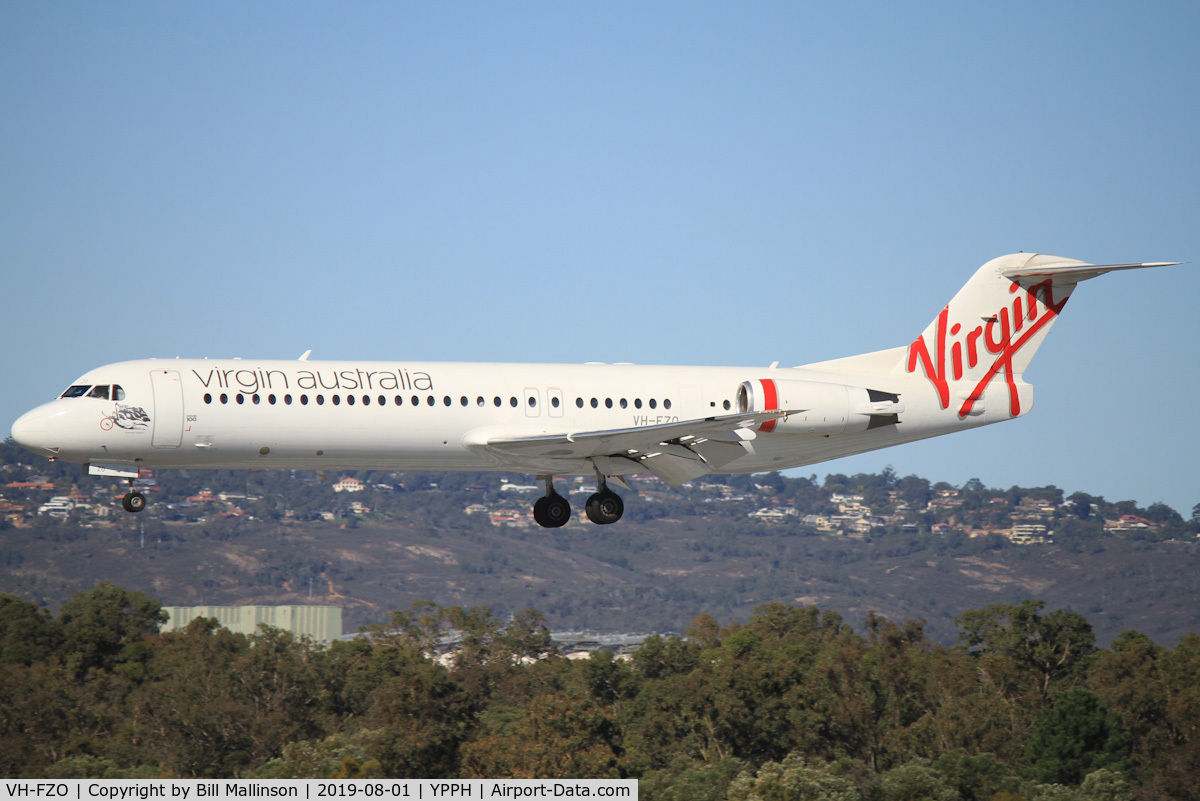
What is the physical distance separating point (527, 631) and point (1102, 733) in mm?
55347

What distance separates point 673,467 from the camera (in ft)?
100

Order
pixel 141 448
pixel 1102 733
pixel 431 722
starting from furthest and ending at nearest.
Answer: pixel 1102 733 < pixel 431 722 < pixel 141 448

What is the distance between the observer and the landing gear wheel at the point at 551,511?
31.3 meters

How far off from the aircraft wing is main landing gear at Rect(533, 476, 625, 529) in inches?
27.3

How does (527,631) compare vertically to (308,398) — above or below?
below

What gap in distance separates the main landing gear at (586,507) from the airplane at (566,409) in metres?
0.05

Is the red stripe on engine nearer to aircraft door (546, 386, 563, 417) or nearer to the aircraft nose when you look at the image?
aircraft door (546, 386, 563, 417)

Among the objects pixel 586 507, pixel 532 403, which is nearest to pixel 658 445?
pixel 586 507

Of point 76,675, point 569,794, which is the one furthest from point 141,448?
point 76,675

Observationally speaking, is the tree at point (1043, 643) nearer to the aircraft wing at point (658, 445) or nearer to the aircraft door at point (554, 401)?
the aircraft wing at point (658, 445)

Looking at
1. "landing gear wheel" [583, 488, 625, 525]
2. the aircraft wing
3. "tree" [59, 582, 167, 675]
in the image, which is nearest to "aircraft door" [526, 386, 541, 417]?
the aircraft wing

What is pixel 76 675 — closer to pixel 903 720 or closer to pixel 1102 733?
pixel 903 720

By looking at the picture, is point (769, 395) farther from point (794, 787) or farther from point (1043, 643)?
point (1043, 643)

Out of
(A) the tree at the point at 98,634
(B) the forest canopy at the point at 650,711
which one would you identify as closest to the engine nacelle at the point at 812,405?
(B) the forest canopy at the point at 650,711
